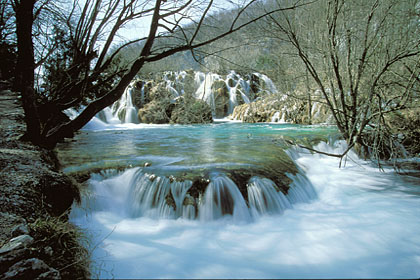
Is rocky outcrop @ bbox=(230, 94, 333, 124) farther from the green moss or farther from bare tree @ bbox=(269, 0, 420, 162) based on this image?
the green moss

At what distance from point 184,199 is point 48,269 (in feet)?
6.70

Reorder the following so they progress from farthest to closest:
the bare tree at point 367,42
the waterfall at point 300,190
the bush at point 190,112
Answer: the bush at point 190,112 < the waterfall at point 300,190 < the bare tree at point 367,42

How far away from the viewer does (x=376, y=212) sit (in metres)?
3.60

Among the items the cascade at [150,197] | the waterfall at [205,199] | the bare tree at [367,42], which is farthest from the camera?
the bare tree at [367,42]

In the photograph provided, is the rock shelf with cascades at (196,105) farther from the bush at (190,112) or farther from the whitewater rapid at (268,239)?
the whitewater rapid at (268,239)

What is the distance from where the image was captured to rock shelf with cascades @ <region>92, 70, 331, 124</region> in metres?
15.9

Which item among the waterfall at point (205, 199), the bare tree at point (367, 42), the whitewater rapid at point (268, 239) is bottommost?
the whitewater rapid at point (268, 239)

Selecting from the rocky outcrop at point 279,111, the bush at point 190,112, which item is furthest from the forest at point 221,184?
the bush at point 190,112

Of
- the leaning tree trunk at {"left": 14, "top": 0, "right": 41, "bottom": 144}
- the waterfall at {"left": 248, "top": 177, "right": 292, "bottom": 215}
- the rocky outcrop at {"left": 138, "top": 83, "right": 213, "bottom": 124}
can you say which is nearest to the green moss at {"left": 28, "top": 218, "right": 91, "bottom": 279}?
the waterfall at {"left": 248, "top": 177, "right": 292, "bottom": 215}

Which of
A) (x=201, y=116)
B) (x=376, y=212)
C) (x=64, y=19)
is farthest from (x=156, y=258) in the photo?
(x=201, y=116)

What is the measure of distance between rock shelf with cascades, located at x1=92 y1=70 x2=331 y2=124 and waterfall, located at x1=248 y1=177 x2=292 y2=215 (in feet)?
32.9

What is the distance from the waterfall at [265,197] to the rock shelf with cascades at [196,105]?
10026 millimetres

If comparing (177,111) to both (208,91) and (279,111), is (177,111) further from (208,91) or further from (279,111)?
(279,111)

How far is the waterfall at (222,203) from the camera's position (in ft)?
11.0
